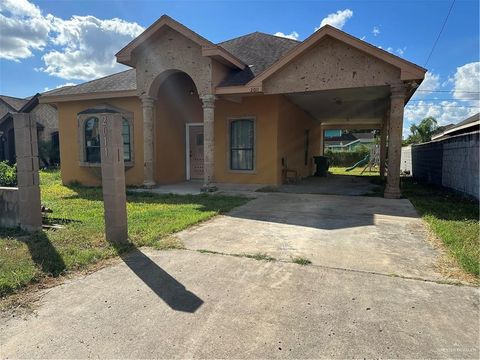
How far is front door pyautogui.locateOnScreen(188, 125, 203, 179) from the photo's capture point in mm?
13859

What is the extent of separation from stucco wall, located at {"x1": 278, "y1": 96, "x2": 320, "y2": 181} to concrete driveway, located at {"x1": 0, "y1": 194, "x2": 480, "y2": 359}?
25.6ft

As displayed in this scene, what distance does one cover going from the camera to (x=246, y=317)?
3010mm

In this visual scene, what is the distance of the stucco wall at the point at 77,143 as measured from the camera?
12555 millimetres

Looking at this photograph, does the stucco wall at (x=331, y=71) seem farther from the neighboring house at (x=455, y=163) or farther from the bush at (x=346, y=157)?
the bush at (x=346, y=157)

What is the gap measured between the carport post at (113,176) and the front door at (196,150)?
878 centimetres

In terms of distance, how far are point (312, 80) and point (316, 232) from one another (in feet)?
18.1

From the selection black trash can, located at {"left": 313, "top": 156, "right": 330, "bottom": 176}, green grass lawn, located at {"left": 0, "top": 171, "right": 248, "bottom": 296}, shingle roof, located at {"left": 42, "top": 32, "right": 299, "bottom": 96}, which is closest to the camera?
green grass lawn, located at {"left": 0, "top": 171, "right": 248, "bottom": 296}

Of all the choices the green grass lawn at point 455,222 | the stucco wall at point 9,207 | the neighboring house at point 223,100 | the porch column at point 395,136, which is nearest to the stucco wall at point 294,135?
the neighboring house at point 223,100

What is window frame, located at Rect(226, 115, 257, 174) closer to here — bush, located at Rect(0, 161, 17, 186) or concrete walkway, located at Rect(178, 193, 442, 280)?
concrete walkway, located at Rect(178, 193, 442, 280)

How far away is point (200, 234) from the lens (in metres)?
5.80

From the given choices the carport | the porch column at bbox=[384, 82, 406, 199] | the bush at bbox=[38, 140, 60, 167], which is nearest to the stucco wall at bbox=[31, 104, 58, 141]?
the bush at bbox=[38, 140, 60, 167]

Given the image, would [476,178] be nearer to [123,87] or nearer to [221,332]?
[221,332]

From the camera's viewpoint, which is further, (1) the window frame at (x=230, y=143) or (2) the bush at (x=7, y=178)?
(1) the window frame at (x=230, y=143)

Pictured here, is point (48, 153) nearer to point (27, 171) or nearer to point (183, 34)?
point (183, 34)
